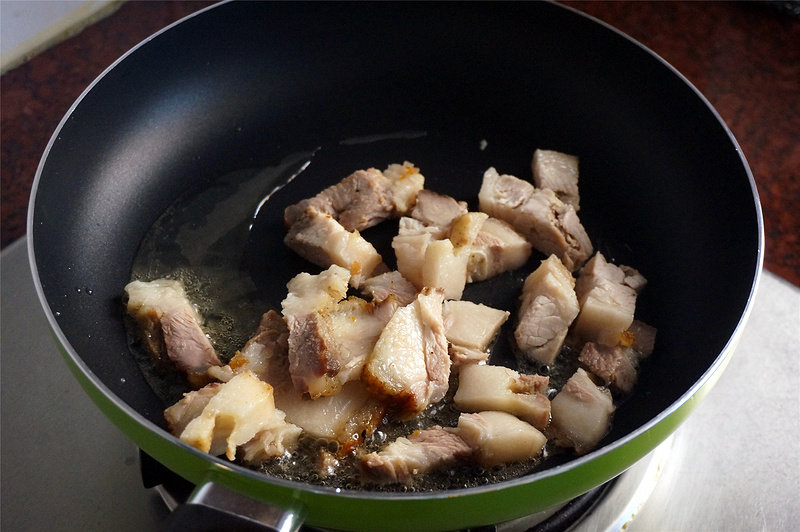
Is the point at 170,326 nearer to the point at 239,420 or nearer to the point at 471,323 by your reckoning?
the point at 239,420

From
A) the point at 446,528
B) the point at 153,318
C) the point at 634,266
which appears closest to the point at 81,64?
the point at 153,318

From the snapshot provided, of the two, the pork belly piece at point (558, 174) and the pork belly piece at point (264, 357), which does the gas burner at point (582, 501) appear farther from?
the pork belly piece at point (558, 174)

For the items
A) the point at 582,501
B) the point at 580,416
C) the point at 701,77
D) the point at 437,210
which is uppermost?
the point at 701,77

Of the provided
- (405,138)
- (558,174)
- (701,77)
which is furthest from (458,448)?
(701,77)

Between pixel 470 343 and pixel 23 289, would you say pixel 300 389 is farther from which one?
pixel 23 289

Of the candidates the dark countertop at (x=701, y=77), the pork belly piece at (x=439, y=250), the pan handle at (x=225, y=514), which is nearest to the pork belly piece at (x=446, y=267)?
the pork belly piece at (x=439, y=250)
